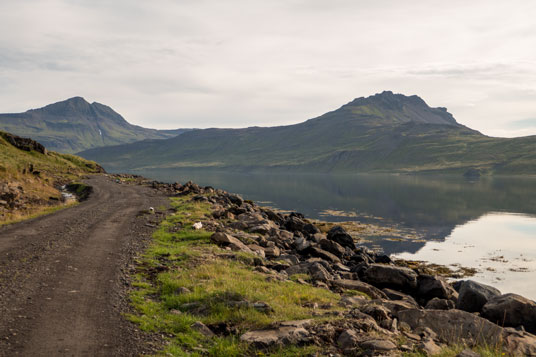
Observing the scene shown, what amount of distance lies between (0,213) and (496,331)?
39.3 m

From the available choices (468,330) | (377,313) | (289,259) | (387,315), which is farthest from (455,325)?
(289,259)

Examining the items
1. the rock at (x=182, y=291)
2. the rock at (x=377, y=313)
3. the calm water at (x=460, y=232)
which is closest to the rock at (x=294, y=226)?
the calm water at (x=460, y=232)

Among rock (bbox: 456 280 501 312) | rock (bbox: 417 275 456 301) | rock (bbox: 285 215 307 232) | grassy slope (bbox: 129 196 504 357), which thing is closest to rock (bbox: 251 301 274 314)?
grassy slope (bbox: 129 196 504 357)

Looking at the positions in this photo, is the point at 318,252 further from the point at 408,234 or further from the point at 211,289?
the point at 408,234

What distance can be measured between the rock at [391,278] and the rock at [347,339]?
14333 mm

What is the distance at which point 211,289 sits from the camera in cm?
1549

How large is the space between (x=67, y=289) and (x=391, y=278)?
19029 millimetres

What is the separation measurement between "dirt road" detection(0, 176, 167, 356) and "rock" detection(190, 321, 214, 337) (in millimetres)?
1721

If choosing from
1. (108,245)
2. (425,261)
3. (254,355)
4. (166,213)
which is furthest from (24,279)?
(425,261)

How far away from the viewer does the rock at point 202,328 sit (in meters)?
12.1

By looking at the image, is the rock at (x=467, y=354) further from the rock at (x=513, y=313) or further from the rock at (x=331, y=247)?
the rock at (x=331, y=247)

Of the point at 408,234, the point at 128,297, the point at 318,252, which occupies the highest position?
the point at 128,297

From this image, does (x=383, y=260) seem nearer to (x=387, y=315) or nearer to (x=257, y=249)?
(x=257, y=249)

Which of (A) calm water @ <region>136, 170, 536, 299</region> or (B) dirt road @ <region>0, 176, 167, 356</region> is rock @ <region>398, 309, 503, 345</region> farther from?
(A) calm water @ <region>136, 170, 536, 299</region>
